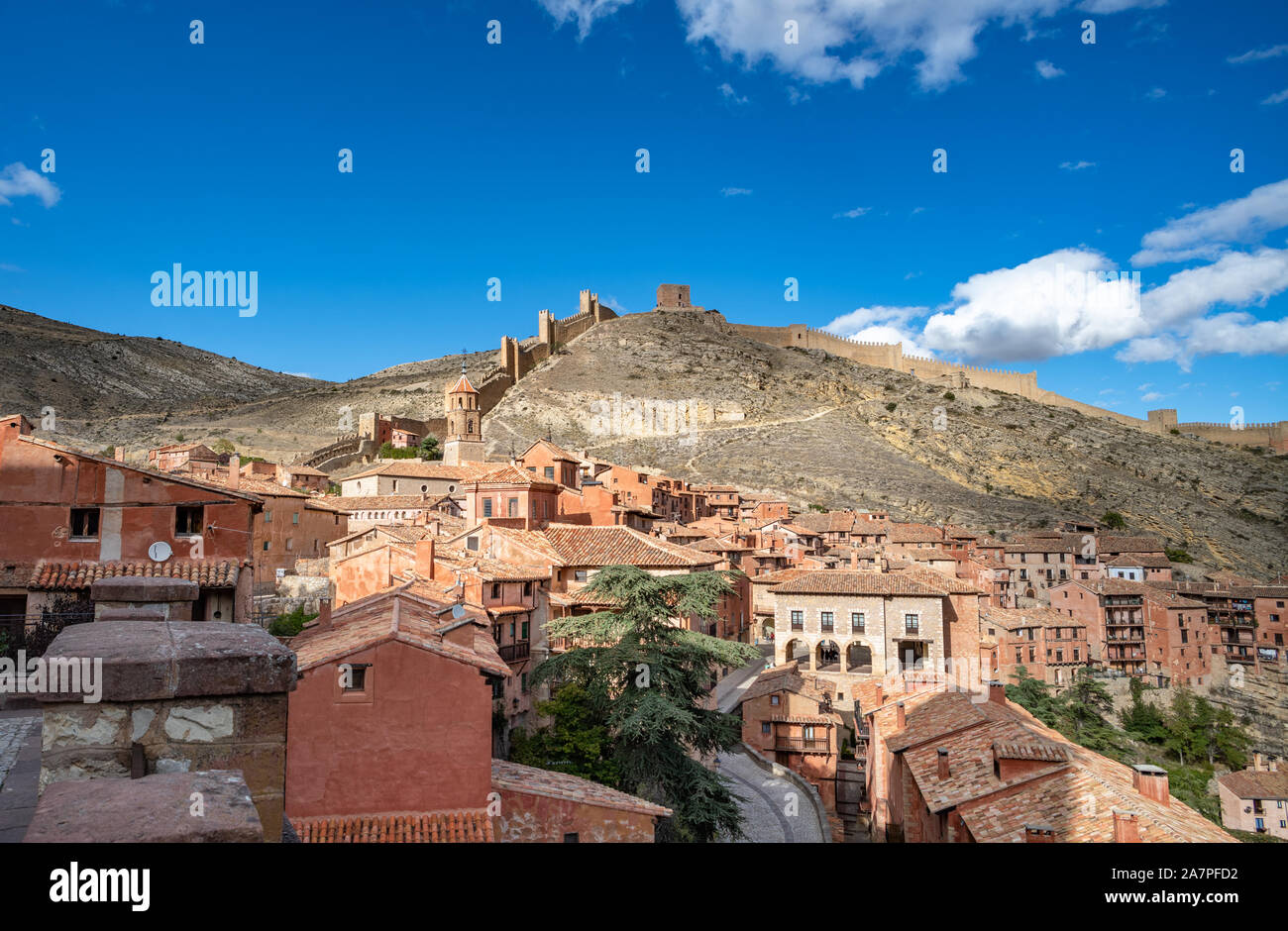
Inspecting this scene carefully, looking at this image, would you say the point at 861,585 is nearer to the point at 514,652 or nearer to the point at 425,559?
the point at 514,652

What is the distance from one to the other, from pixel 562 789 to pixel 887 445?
100105mm

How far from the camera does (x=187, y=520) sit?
1794cm

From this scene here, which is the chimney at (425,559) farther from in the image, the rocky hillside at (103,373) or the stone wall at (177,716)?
the rocky hillside at (103,373)

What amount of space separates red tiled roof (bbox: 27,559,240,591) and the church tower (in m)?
55.1

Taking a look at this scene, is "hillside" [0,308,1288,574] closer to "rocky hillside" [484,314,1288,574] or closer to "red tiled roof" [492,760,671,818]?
"rocky hillside" [484,314,1288,574]

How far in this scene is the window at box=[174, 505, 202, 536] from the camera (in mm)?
17844

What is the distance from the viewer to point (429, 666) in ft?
39.1

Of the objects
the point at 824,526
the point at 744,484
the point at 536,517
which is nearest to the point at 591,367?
the point at 744,484

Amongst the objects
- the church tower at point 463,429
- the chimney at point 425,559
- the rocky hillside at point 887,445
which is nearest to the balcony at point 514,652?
the chimney at point 425,559

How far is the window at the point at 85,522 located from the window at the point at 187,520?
5.03 feet

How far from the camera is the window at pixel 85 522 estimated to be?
673 inches
